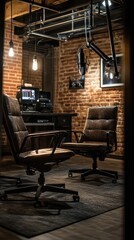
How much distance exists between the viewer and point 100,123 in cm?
440

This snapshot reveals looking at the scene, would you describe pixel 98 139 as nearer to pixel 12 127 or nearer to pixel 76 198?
pixel 76 198

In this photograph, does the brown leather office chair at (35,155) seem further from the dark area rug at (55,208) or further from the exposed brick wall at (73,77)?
the exposed brick wall at (73,77)

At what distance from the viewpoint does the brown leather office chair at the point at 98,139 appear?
391 centimetres

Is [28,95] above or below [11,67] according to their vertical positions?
below

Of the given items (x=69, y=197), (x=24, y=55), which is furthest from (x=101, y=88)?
(x=69, y=197)

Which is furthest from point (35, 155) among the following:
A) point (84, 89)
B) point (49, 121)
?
point (84, 89)

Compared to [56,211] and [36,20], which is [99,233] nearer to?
[56,211]

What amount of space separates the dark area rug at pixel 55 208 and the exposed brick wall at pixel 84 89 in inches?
123

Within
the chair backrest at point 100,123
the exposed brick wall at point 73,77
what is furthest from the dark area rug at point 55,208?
the exposed brick wall at point 73,77

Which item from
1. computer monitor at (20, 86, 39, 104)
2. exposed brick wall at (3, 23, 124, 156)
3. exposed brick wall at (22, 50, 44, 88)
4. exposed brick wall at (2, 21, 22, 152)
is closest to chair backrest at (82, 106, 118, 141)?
exposed brick wall at (3, 23, 124, 156)

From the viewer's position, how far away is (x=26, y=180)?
12.7ft

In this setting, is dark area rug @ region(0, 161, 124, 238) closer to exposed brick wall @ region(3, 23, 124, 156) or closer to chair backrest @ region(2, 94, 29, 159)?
chair backrest @ region(2, 94, 29, 159)

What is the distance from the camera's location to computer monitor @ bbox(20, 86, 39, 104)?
20.6ft

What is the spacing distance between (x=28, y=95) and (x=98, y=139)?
8.13 feet
